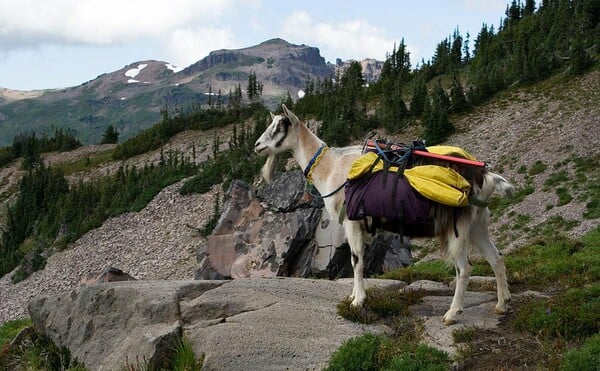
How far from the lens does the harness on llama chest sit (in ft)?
28.5

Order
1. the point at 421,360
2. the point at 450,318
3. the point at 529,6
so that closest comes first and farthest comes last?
the point at 421,360 < the point at 450,318 < the point at 529,6

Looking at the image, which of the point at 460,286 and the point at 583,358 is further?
the point at 460,286

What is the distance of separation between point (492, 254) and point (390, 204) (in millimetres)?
2076

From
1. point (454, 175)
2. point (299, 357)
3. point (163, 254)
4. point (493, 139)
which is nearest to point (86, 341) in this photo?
point (299, 357)

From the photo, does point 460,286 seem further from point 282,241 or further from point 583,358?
point 282,241

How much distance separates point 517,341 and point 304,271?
14175 millimetres

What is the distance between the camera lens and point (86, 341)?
33.7ft

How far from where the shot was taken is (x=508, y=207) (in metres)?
33.9

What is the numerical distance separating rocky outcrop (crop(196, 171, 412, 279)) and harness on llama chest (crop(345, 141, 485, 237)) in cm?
1000

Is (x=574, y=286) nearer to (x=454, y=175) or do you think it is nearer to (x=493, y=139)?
(x=454, y=175)

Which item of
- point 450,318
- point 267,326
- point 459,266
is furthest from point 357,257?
point 267,326

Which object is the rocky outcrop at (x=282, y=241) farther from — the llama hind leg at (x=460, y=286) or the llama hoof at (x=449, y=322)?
the llama hoof at (x=449, y=322)

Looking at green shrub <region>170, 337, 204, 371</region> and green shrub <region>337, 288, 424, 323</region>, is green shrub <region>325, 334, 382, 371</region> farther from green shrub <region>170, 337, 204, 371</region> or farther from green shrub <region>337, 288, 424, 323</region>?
green shrub <region>170, 337, 204, 371</region>

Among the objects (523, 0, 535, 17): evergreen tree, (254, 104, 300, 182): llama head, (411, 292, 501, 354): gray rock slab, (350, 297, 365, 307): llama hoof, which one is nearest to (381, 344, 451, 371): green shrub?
(411, 292, 501, 354): gray rock slab
